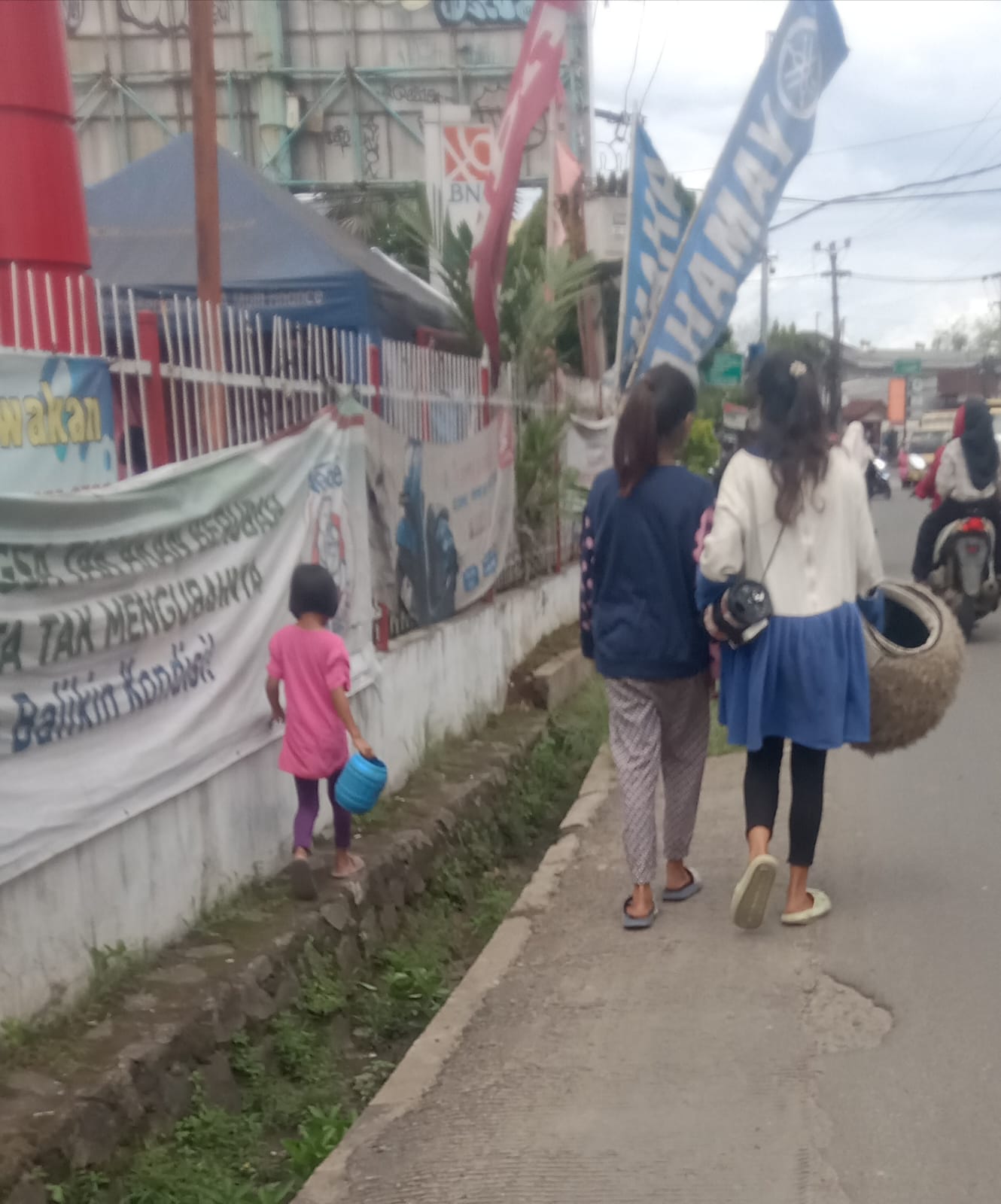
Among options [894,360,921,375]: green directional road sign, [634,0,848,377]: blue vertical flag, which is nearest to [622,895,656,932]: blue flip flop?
[634,0,848,377]: blue vertical flag

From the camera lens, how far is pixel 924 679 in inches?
175

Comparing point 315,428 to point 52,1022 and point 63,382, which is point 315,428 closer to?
point 63,382

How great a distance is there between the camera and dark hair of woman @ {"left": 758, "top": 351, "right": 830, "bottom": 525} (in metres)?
4.19

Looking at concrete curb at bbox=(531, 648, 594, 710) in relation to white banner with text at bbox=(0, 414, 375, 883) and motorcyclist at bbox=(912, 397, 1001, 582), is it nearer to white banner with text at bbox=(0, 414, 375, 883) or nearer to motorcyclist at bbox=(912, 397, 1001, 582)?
motorcyclist at bbox=(912, 397, 1001, 582)

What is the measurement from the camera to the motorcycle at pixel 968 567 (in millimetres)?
10242

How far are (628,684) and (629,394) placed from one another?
961 millimetres

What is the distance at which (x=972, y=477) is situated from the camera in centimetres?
1034

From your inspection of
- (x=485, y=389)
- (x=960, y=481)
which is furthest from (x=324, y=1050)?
(x=960, y=481)

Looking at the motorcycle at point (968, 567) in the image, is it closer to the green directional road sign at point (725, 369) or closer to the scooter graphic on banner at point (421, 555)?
the scooter graphic on banner at point (421, 555)

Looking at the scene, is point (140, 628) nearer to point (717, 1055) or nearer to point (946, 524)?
point (717, 1055)

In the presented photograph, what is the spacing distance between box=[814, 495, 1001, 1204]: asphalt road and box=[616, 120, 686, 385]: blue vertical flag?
17.6ft

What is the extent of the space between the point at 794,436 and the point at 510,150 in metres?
5.30

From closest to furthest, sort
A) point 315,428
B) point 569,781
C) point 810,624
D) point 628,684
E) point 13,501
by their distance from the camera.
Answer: point 13,501 < point 810,624 < point 628,684 < point 315,428 < point 569,781

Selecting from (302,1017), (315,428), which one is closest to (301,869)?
(302,1017)
